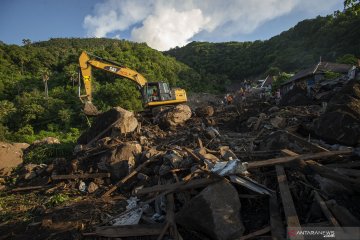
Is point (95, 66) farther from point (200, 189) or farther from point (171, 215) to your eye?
point (171, 215)

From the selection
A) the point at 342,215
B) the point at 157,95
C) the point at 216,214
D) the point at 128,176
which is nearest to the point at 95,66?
the point at 157,95

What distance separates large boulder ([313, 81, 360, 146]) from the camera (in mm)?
6264

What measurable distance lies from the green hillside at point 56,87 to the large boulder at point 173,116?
1807 centimetres

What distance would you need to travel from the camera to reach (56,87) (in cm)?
4853

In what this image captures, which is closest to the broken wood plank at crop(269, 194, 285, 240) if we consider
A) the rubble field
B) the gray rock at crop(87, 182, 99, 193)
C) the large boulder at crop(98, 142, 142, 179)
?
the rubble field

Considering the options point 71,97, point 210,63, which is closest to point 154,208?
point 71,97

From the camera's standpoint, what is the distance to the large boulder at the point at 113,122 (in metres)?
11.8

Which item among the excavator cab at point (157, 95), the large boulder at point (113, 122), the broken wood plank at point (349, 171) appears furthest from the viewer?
the excavator cab at point (157, 95)

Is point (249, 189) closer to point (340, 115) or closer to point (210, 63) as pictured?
point (340, 115)

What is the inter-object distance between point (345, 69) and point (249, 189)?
31.5 meters

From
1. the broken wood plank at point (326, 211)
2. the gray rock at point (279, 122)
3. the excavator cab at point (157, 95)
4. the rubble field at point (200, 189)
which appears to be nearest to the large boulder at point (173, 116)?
the excavator cab at point (157, 95)

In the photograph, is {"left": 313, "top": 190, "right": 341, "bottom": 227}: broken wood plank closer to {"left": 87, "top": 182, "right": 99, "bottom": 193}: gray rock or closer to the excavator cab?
{"left": 87, "top": 182, "right": 99, "bottom": 193}: gray rock

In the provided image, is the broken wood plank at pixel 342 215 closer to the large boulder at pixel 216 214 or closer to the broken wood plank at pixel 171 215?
the large boulder at pixel 216 214

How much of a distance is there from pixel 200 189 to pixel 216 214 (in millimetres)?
894
